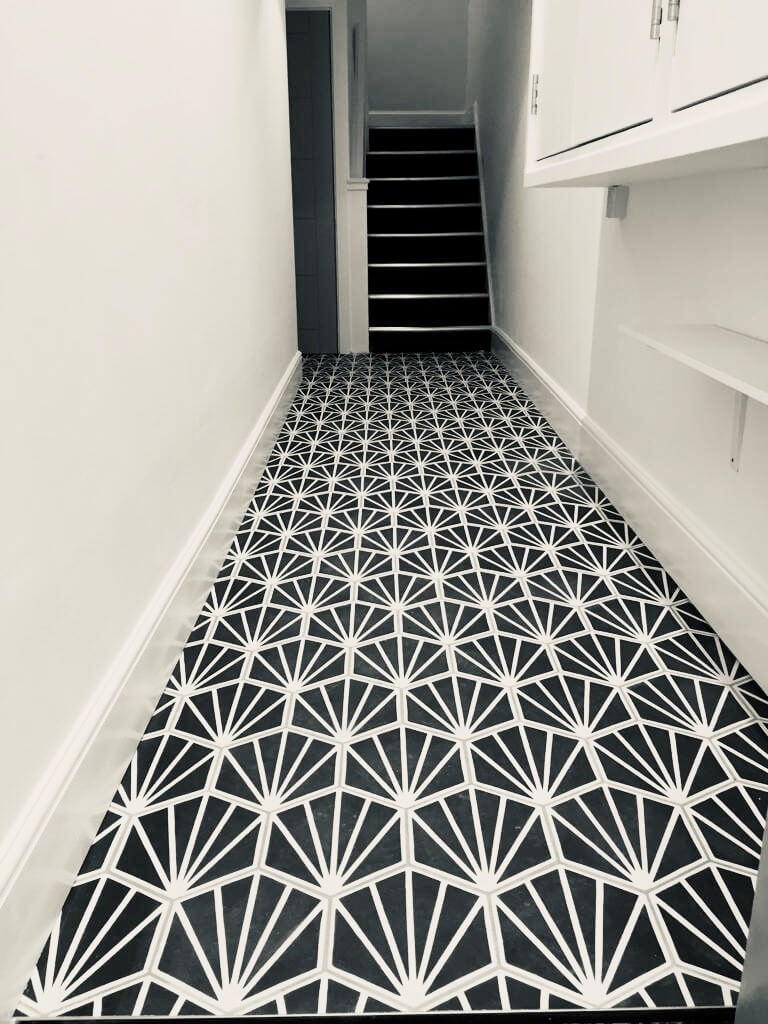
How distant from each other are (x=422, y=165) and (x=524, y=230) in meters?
2.35

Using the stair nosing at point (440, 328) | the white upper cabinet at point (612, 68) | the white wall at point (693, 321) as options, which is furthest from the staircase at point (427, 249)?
the white upper cabinet at point (612, 68)

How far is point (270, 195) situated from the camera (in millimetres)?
3637

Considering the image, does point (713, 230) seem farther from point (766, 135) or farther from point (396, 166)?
point (396, 166)

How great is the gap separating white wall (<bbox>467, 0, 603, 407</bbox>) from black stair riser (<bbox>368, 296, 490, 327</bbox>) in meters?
0.17

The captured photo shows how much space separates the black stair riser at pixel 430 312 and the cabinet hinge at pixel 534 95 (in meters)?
2.81

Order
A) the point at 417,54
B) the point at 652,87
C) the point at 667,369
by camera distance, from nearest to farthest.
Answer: the point at 652,87, the point at 667,369, the point at 417,54

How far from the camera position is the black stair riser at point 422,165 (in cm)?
641

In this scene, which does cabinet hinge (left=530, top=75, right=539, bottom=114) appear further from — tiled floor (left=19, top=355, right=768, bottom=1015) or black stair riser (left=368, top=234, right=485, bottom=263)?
black stair riser (left=368, top=234, right=485, bottom=263)

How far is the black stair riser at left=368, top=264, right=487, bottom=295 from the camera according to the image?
576cm

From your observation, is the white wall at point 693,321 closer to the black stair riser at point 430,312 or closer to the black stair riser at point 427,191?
the black stair riser at point 430,312

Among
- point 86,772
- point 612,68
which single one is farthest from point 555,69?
point 86,772

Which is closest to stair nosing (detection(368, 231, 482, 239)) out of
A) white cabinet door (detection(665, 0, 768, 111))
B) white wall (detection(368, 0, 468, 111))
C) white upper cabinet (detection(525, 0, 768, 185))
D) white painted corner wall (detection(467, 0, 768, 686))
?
white painted corner wall (detection(467, 0, 768, 686))

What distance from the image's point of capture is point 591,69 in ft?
6.69

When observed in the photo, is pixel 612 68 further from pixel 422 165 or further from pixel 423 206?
pixel 422 165
